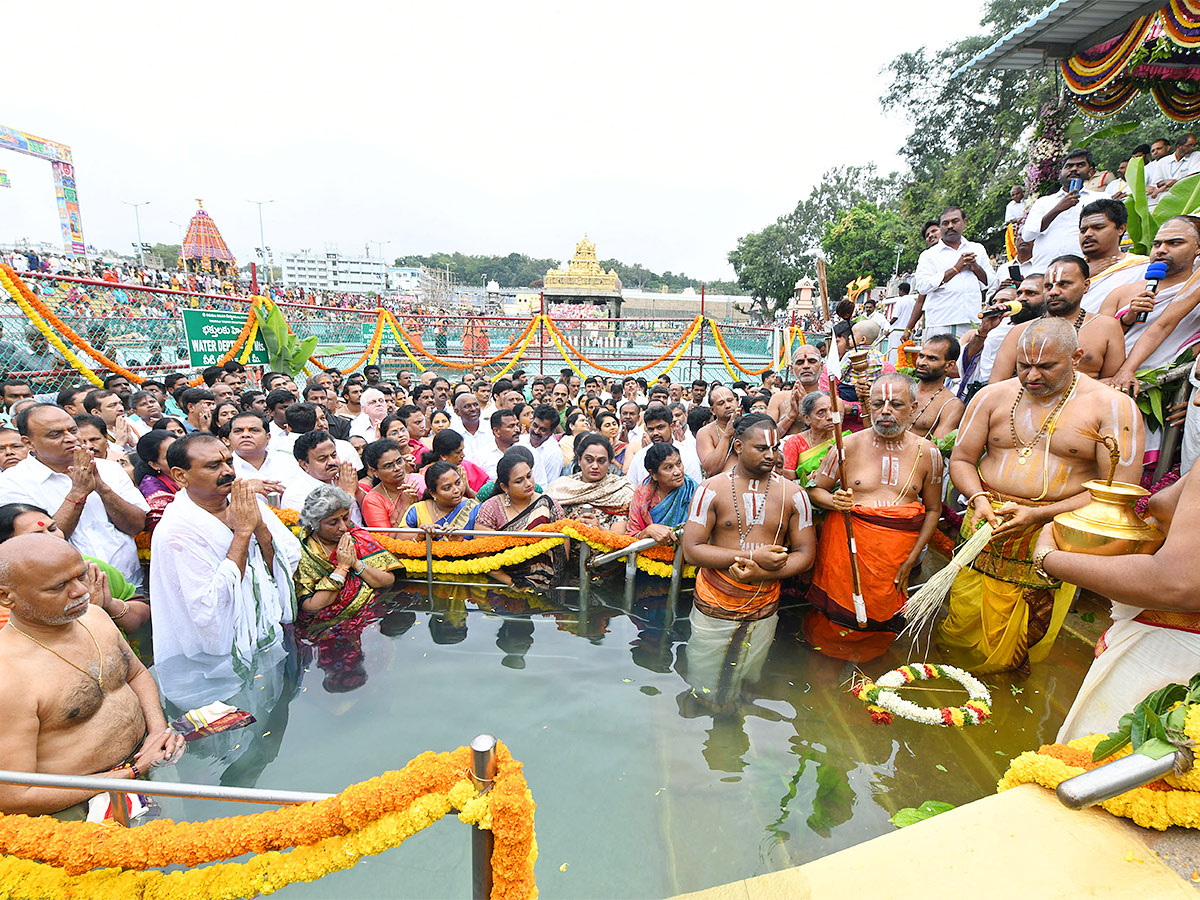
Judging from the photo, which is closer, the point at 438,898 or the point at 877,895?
the point at 877,895

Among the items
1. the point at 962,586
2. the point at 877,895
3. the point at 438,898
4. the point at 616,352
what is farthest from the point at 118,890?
the point at 616,352

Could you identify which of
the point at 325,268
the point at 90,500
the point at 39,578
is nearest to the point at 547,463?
the point at 90,500

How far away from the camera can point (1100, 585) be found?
191 centimetres

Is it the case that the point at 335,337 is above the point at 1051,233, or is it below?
below

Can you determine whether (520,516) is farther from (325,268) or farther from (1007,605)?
(325,268)

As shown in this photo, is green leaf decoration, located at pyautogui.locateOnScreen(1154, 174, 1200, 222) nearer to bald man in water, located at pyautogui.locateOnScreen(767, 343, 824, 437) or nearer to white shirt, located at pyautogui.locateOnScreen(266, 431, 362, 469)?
bald man in water, located at pyautogui.locateOnScreen(767, 343, 824, 437)

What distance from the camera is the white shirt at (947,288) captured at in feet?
23.1

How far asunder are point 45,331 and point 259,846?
9.13 meters

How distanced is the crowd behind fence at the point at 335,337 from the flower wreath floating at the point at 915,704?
34.0ft

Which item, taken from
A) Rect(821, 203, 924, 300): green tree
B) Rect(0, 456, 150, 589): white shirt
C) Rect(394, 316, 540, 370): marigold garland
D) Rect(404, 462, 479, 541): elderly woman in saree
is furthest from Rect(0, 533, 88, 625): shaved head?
Rect(821, 203, 924, 300): green tree

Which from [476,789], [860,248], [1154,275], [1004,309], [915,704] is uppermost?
[860,248]

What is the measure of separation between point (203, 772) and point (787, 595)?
391 centimetres

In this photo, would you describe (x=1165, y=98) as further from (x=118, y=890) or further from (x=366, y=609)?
(x=118, y=890)

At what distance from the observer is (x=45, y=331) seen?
7770 millimetres
